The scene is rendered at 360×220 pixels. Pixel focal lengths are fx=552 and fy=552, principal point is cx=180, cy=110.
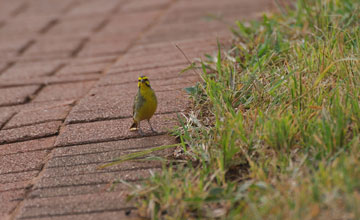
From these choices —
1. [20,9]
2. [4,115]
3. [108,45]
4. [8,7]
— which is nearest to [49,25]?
[20,9]

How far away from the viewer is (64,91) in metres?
4.59

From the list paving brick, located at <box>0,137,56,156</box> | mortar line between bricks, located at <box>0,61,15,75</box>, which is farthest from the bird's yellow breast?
mortar line between bricks, located at <box>0,61,15,75</box>

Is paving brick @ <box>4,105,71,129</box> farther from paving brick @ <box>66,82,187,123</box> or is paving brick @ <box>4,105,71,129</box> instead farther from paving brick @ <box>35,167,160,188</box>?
paving brick @ <box>35,167,160,188</box>

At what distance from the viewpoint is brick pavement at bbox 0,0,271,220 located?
2695mm

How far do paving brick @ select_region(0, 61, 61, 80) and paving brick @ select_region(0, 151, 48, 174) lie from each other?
2048 mm

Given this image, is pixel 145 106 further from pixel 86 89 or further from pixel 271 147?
pixel 86 89

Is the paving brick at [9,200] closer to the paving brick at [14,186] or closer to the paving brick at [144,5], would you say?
the paving brick at [14,186]

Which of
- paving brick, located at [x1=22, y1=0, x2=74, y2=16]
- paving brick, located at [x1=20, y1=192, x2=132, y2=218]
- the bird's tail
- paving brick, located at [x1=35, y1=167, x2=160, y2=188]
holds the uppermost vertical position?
paving brick, located at [x1=22, y1=0, x2=74, y2=16]

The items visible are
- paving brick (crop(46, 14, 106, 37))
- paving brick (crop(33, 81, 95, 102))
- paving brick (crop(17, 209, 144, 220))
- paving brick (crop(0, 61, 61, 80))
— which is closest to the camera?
paving brick (crop(17, 209, 144, 220))

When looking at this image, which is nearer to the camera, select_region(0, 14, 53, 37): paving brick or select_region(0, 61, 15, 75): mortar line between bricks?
select_region(0, 61, 15, 75): mortar line between bricks

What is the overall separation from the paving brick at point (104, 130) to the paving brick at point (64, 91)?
3.18 feet

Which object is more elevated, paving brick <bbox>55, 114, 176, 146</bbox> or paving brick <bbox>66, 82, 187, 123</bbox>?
paving brick <bbox>66, 82, 187, 123</bbox>

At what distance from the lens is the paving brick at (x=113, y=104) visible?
11.7 ft

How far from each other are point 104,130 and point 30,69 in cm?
244
